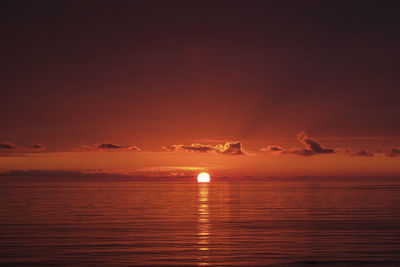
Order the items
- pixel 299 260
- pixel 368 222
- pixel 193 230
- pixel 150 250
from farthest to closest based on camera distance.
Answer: pixel 368 222, pixel 193 230, pixel 150 250, pixel 299 260

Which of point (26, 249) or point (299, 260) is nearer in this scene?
point (299, 260)

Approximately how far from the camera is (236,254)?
94.5 ft

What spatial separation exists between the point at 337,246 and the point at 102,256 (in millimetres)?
15849

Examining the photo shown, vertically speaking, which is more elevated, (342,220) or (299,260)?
(342,220)

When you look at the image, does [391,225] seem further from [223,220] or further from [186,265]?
[186,265]

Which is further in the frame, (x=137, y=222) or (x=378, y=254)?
(x=137, y=222)

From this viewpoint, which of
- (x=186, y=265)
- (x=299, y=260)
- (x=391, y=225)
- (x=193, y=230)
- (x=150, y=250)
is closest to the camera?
(x=186, y=265)

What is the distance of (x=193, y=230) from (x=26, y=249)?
15.4 meters

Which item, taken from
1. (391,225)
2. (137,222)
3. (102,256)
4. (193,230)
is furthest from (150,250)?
(391,225)

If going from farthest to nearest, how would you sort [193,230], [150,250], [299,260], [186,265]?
[193,230] → [150,250] → [299,260] → [186,265]

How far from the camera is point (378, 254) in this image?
94.1 ft

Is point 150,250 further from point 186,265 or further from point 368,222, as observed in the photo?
point 368,222

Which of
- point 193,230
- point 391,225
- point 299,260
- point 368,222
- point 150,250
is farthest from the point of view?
point 368,222

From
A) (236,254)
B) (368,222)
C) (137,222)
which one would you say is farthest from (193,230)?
(368,222)
